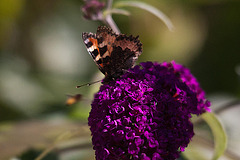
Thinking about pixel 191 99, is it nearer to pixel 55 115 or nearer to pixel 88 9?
pixel 88 9

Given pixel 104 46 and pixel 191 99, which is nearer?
pixel 191 99

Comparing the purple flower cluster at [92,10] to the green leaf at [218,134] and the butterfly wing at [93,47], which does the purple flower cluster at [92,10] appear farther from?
the green leaf at [218,134]

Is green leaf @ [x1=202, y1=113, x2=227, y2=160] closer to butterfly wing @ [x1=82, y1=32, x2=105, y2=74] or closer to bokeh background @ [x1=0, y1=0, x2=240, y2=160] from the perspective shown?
butterfly wing @ [x1=82, y1=32, x2=105, y2=74]

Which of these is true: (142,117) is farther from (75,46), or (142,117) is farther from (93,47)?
(75,46)

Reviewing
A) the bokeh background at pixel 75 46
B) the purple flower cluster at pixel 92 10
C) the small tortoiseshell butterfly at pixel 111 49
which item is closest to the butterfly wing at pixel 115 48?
A: the small tortoiseshell butterfly at pixel 111 49

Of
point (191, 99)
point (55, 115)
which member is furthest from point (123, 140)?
point (55, 115)
